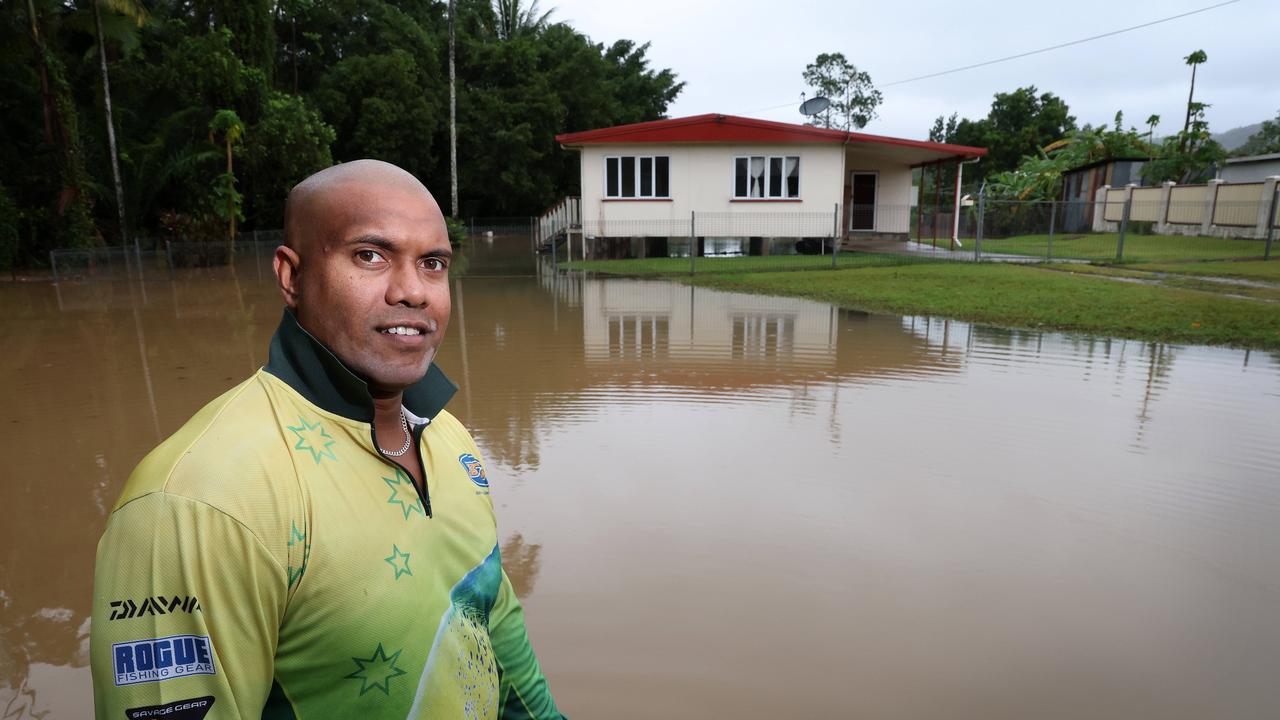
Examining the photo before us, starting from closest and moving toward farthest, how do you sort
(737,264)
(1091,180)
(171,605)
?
(171,605), (737,264), (1091,180)

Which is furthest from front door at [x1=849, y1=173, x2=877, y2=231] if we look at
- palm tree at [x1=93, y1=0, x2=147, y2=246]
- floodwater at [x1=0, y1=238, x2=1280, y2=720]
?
palm tree at [x1=93, y1=0, x2=147, y2=246]

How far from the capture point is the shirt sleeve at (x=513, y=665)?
1.79 metres

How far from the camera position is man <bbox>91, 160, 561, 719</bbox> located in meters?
1.15

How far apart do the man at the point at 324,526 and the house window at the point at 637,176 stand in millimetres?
23430

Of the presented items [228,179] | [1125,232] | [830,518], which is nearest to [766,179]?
[1125,232]

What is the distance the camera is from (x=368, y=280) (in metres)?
1.44

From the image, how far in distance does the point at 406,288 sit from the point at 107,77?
95.2ft

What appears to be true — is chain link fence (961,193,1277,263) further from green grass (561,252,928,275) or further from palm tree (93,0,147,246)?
palm tree (93,0,147,246)

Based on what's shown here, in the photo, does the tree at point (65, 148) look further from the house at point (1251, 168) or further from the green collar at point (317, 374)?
the house at point (1251, 168)

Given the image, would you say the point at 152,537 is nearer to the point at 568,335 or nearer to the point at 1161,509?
the point at 1161,509

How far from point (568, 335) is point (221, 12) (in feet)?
70.8

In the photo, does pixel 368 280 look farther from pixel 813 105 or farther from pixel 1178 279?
pixel 813 105

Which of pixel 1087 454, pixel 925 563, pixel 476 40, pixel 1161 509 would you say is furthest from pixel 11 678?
pixel 476 40

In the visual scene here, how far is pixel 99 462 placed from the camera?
6.21m
